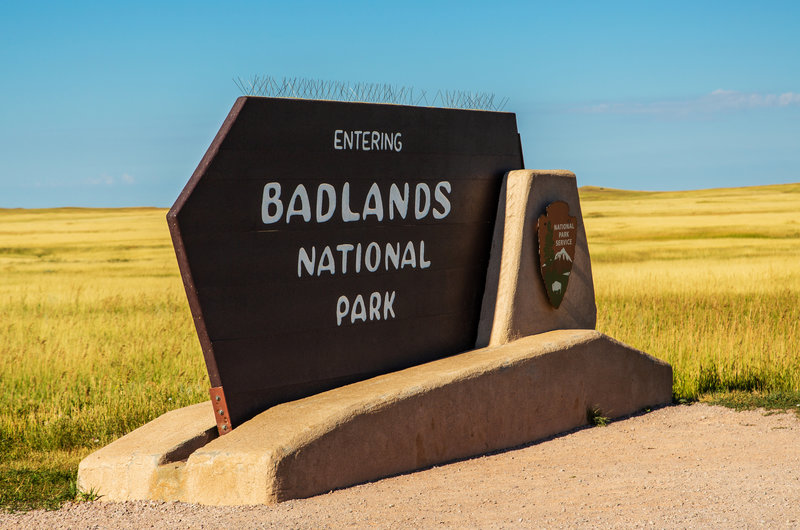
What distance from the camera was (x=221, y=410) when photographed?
18.4ft

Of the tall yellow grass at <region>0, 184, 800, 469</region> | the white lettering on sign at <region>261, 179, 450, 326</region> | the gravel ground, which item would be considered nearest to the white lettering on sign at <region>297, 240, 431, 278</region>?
the white lettering on sign at <region>261, 179, 450, 326</region>

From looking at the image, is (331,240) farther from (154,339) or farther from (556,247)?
(154,339)

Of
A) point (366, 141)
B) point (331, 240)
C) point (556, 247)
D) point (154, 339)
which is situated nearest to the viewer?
point (331, 240)

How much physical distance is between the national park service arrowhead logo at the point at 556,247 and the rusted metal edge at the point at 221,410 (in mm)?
2851

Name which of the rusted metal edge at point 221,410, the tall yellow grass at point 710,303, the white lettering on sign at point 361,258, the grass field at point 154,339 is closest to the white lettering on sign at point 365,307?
the white lettering on sign at point 361,258

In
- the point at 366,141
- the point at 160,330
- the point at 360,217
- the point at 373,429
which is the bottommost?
the point at 373,429

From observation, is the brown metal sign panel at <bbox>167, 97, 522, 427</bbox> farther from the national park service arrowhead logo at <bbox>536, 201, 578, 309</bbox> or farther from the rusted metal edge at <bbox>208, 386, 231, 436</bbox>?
the national park service arrowhead logo at <bbox>536, 201, 578, 309</bbox>

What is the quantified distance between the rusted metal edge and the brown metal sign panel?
0.8 inches

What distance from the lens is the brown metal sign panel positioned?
552 centimetres

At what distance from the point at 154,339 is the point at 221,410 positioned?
5.51m

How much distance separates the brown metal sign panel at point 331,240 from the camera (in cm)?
552

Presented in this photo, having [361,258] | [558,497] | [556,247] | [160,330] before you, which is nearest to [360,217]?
[361,258]

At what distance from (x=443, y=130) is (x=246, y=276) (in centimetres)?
207

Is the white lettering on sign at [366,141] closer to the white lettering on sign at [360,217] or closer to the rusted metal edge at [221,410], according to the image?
the white lettering on sign at [360,217]
